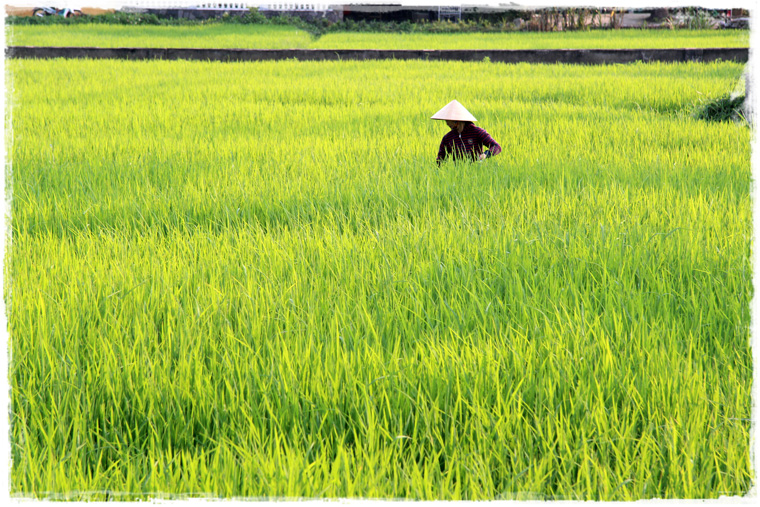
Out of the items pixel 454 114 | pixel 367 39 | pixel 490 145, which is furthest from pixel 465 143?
pixel 367 39

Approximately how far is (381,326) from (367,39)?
17205 mm

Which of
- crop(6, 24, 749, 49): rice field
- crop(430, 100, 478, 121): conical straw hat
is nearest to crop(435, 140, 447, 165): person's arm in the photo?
crop(430, 100, 478, 121): conical straw hat

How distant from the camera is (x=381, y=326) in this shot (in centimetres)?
153

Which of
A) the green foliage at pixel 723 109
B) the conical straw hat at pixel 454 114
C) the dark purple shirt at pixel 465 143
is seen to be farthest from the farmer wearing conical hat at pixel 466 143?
the green foliage at pixel 723 109

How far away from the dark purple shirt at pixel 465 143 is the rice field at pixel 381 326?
124mm

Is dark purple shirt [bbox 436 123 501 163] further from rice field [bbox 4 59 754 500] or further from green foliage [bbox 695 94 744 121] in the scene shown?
green foliage [bbox 695 94 744 121]

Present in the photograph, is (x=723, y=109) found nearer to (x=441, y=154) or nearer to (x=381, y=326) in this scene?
(x=441, y=154)

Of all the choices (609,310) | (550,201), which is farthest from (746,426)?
(550,201)

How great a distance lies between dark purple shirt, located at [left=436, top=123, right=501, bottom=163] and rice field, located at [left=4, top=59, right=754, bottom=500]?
0.12m

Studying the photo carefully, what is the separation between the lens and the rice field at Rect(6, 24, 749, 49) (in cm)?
1439

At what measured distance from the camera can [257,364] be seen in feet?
4.31

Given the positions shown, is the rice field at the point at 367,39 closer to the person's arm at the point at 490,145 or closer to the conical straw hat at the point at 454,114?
the person's arm at the point at 490,145

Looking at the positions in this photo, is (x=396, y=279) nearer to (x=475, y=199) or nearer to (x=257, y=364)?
(x=257, y=364)

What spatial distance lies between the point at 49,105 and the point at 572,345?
607cm
